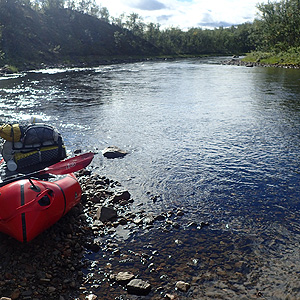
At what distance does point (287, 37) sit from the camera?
60469 mm

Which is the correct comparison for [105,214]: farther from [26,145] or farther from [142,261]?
[26,145]

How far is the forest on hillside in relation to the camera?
2413 inches

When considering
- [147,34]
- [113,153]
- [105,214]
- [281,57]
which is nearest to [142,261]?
[105,214]

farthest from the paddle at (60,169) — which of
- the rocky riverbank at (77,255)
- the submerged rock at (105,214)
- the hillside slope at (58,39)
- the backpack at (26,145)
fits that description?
the hillside slope at (58,39)

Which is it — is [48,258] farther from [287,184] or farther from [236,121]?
[236,121]

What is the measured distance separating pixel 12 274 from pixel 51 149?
4.28m

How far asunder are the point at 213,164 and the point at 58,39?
91732mm

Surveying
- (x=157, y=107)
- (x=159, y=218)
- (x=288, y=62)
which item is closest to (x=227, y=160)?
(x=159, y=218)

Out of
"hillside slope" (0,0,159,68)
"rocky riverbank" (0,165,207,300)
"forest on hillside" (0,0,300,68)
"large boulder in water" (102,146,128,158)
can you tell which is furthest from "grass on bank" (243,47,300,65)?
"rocky riverbank" (0,165,207,300)

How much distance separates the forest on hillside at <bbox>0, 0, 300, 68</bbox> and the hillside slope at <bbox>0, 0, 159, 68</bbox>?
0.24 m

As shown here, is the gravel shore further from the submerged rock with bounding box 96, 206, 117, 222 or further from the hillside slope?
the hillside slope

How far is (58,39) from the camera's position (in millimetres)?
90062

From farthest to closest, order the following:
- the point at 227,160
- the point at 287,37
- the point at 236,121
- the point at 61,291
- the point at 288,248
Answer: the point at 287,37 → the point at 236,121 → the point at 227,160 → the point at 288,248 → the point at 61,291

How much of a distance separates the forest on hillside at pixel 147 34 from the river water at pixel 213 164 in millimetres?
39391
